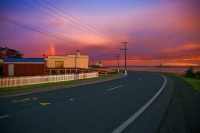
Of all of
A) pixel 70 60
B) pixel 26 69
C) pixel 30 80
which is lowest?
pixel 30 80

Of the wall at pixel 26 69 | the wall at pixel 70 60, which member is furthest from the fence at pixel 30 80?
the wall at pixel 70 60

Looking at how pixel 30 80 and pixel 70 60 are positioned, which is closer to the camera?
pixel 30 80

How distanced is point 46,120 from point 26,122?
26.9 inches

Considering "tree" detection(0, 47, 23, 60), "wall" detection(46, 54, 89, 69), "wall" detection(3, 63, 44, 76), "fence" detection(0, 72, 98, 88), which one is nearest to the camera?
"fence" detection(0, 72, 98, 88)

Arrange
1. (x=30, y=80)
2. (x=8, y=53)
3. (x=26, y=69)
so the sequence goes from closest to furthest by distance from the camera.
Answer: (x=30, y=80) < (x=26, y=69) < (x=8, y=53)

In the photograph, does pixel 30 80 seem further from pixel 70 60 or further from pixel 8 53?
pixel 8 53

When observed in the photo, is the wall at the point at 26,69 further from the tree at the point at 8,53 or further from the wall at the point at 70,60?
the tree at the point at 8,53

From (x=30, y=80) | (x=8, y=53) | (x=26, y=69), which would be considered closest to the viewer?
(x=30, y=80)

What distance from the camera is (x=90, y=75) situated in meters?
36.5

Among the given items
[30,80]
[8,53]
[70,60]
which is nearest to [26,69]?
[70,60]

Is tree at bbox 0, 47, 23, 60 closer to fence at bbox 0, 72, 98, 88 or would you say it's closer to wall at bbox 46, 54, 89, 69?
wall at bbox 46, 54, 89, 69

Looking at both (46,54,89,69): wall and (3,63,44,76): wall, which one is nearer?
(3,63,44,76): wall

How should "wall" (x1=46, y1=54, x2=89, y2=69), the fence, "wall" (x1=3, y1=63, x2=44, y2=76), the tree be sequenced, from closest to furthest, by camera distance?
the fence, "wall" (x1=3, y1=63, x2=44, y2=76), "wall" (x1=46, y1=54, x2=89, y2=69), the tree

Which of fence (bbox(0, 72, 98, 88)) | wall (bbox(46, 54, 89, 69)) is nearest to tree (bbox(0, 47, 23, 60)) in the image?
wall (bbox(46, 54, 89, 69))
